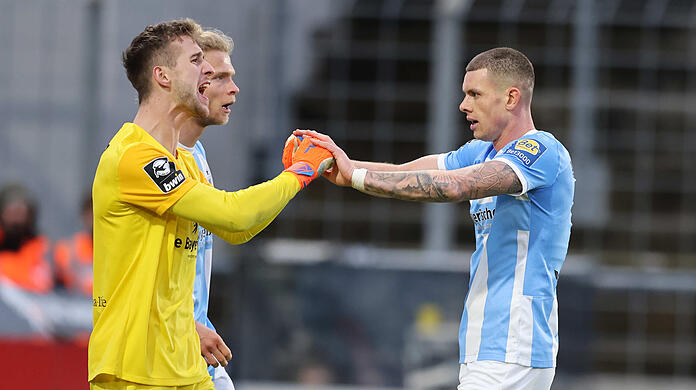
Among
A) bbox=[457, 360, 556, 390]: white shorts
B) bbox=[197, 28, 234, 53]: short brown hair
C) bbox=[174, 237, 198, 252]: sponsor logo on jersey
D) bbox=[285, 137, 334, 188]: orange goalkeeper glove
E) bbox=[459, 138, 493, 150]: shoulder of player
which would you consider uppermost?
bbox=[197, 28, 234, 53]: short brown hair

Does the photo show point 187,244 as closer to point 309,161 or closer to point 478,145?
point 309,161

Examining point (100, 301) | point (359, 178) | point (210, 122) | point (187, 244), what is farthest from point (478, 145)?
point (100, 301)

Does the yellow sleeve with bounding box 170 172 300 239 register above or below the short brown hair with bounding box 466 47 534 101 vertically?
below

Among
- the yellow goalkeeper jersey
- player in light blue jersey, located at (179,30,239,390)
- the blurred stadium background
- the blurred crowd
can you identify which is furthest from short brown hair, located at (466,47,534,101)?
the blurred stadium background

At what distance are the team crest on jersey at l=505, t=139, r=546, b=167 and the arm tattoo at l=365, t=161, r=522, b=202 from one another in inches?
3.5

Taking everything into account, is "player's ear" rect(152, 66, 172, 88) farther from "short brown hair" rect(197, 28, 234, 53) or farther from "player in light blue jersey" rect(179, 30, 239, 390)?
"short brown hair" rect(197, 28, 234, 53)

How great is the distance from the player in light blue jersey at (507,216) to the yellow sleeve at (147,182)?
Result: 96 centimetres

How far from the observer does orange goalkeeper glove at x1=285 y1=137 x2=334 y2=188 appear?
160 inches

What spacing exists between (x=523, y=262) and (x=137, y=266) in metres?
1.64

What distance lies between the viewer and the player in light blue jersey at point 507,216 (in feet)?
13.5

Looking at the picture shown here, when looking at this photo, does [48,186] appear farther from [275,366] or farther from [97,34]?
[275,366]

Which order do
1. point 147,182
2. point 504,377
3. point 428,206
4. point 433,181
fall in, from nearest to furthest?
point 147,182 → point 504,377 → point 433,181 → point 428,206

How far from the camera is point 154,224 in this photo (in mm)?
3613

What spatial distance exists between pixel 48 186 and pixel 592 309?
656cm
